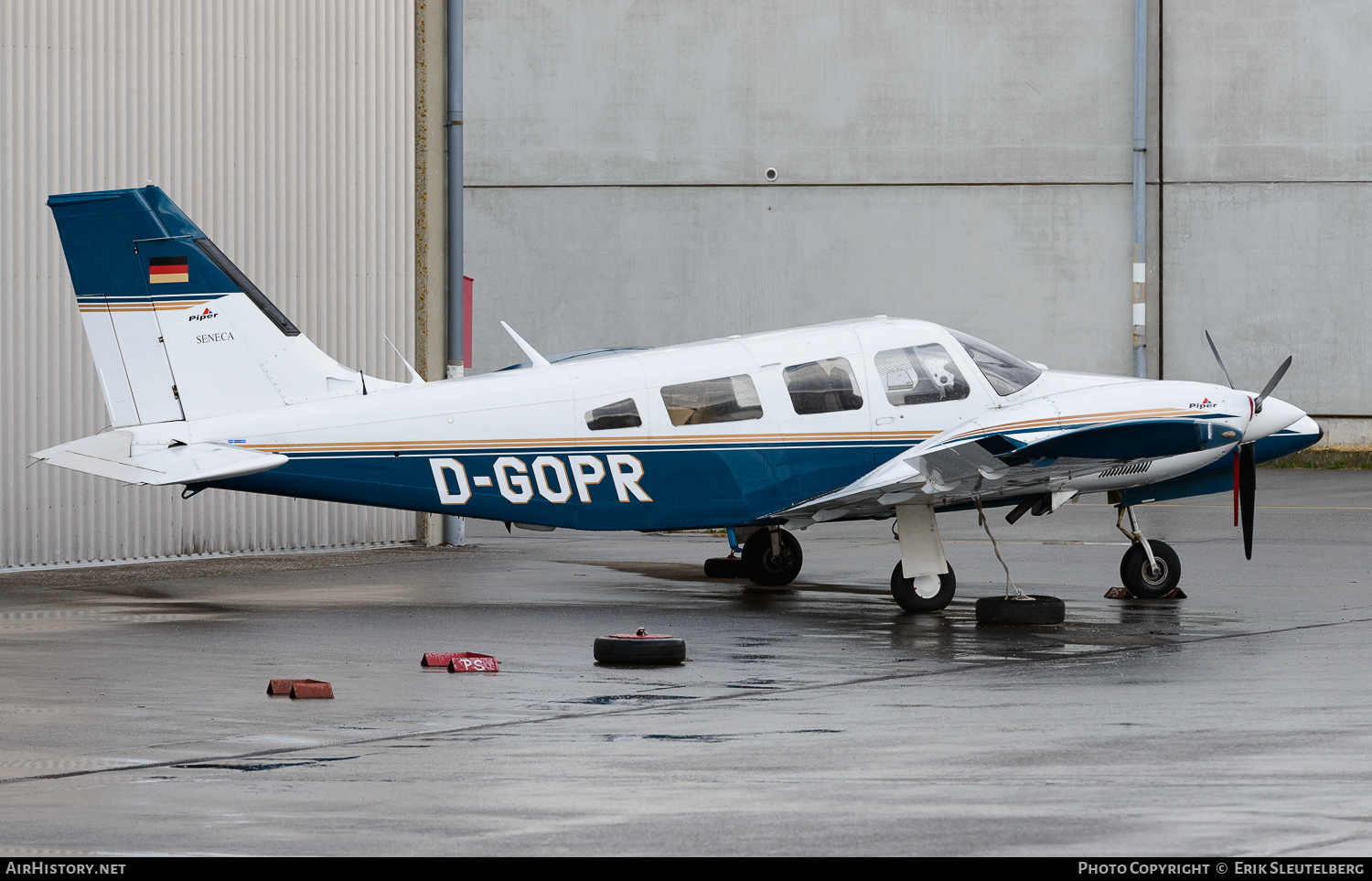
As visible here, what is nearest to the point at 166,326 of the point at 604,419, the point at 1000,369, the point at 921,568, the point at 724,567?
the point at 604,419

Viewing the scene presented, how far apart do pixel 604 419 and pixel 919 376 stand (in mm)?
2694

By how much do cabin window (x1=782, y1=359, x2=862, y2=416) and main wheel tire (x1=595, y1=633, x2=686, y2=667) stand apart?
3889mm

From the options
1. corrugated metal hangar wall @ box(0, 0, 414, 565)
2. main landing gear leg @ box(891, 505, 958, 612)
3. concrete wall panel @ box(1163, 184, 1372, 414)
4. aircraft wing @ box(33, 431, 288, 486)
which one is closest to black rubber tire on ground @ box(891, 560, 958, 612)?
main landing gear leg @ box(891, 505, 958, 612)

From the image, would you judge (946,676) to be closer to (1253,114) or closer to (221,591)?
(221,591)

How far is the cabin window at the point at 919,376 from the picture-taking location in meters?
15.3

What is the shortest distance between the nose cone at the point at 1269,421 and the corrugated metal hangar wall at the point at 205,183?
11.0m

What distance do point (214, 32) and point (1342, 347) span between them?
70.5 ft

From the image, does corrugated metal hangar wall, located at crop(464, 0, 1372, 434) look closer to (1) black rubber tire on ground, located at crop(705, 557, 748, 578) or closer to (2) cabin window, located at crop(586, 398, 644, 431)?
(1) black rubber tire on ground, located at crop(705, 557, 748, 578)

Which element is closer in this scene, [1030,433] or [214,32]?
[1030,433]

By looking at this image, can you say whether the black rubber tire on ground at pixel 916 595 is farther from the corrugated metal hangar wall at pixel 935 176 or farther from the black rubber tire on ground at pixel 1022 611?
the corrugated metal hangar wall at pixel 935 176

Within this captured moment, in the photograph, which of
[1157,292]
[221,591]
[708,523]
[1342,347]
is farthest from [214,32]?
[1342,347]

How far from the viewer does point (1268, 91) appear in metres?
33.1

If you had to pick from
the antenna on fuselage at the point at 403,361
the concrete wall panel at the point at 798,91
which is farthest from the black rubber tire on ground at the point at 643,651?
the concrete wall panel at the point at 798,91
